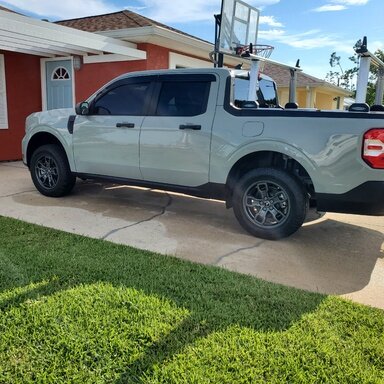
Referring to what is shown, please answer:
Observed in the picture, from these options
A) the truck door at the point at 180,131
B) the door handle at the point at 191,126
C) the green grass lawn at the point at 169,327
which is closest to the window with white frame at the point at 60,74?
the truck door at the point at 180,131

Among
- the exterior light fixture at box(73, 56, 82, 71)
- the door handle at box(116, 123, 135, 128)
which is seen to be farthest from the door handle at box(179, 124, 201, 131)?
the exterior light fixture at box(73, 56, 82, 71)

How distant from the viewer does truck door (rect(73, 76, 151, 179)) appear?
569cm

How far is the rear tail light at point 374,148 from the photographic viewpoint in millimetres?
4051

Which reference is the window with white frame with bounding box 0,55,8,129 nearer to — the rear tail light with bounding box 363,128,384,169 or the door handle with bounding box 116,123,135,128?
the door handle with bounding box 116,123,135,128

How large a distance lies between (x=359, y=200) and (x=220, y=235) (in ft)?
5.56

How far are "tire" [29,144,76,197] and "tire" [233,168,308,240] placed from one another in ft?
9.93

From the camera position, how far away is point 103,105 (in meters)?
6.04

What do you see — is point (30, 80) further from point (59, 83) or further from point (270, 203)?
point (270, 203)

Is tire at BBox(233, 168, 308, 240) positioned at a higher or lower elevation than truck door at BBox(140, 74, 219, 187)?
lower

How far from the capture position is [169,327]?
2842 millimetres

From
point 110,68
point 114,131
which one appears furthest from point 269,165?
point 110,68

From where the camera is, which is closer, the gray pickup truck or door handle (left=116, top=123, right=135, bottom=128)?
the gray pickup truck

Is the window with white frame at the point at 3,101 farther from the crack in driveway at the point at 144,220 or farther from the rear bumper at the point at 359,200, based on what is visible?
the rear bumper at the point at 359,200

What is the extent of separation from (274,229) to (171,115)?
2026 mm
